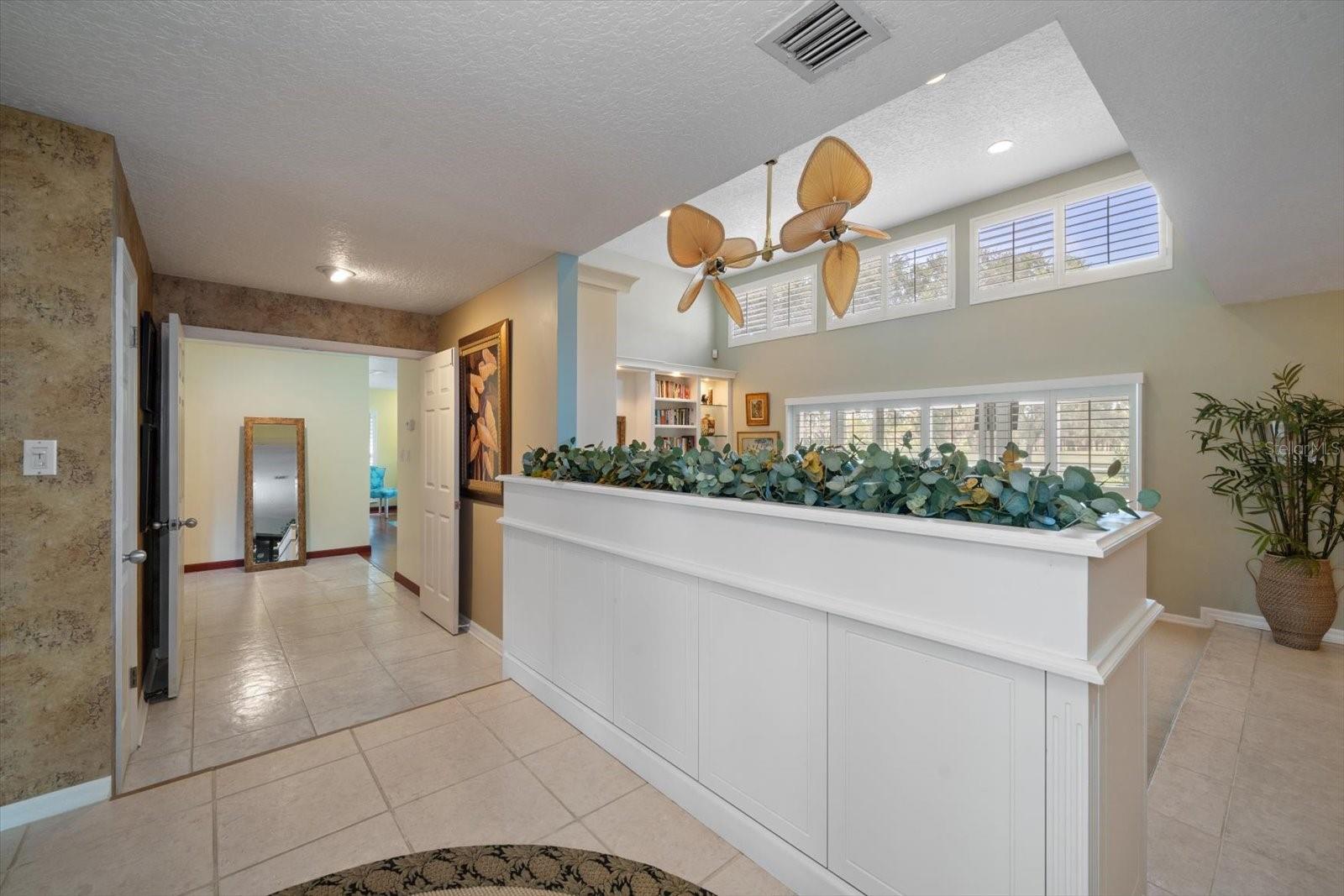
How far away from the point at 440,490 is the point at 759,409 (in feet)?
12.7

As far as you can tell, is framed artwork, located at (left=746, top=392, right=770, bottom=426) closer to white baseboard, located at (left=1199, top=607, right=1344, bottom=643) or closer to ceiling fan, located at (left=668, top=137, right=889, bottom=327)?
ceiling fan, located at (left=668, top=137, right=889, bottom=327)

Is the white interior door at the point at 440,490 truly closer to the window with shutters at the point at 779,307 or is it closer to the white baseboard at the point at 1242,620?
the window with shutters at the point at 779,307

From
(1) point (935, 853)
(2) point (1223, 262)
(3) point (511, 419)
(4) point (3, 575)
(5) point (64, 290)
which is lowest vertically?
(1) point (935, 853)

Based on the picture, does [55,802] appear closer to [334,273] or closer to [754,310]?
[334,273]

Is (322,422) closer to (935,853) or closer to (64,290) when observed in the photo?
(64,290)

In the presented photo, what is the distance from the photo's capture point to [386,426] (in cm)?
1233

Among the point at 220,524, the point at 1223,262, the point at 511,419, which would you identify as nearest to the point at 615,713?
the point at 511,419

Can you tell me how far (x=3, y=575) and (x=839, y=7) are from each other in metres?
3.18

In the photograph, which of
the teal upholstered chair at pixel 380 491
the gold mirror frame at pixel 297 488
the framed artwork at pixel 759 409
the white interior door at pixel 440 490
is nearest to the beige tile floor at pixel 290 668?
the white interior door at pixel 440 490

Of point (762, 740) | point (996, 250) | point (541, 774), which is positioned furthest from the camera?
point (996, 250)

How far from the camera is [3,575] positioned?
1902 millimetres

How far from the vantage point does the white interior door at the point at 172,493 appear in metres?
2.97

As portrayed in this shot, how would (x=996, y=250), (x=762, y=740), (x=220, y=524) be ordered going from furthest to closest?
(x=220, y=524) → (x=996, y=250) → (x=762, y=740)

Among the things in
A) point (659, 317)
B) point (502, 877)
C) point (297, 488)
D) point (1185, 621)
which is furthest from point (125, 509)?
point (1185, 621)
